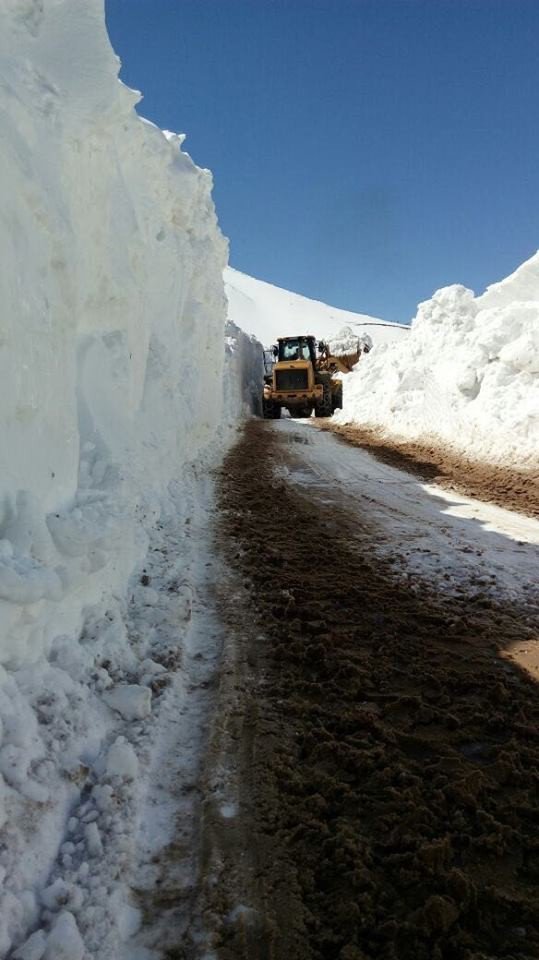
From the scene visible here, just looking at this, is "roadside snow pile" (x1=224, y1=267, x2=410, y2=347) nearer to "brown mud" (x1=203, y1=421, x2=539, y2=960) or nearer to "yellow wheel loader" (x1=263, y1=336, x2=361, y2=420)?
"yellow wheel loader" (x1=263, y1=336, x2=361, y2=420)

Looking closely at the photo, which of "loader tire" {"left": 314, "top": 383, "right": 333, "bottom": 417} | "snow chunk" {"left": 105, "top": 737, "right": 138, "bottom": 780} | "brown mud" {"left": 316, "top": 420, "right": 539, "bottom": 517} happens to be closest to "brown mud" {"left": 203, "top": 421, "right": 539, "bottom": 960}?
"snow chunk" {"left": 105, "top": 737, "right": 138, "bottom": 780}

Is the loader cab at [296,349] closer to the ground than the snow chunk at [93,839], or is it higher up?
higher up

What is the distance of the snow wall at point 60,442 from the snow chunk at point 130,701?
3 centimetres

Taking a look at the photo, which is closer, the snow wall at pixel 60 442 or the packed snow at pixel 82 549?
the packed snow at pixel 82 549

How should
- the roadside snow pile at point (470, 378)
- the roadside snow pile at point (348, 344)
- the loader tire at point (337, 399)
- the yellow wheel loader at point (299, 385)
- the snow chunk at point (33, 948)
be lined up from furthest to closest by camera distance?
1. the roadside snow pile at point (348, 344)
2. the loader tire at point (337, 399)
3. the yellow wheel loader at point (299, 385)
4. the roadside snow pile at point (470, 378)
5. the snow chunk at point (33, 948)

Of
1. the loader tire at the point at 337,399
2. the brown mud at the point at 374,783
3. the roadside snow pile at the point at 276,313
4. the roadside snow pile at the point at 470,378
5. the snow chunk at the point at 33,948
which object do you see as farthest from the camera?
the roadside snow pile at the point at 276,313

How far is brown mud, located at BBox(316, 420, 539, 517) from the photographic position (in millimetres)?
8498

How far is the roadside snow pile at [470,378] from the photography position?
11.9m

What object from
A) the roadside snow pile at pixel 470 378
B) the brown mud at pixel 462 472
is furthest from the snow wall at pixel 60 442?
Answer: the roadside snow pile at pixel 470 378

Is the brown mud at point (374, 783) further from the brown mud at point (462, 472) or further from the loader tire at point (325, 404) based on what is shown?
the loader tire at point (325, 404)

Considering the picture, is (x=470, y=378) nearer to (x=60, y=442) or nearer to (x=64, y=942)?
(x=60, y=442)

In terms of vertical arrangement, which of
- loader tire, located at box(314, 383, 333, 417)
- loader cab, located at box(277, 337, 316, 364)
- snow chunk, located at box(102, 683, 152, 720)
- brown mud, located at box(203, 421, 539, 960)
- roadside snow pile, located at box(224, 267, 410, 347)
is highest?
roadside snow pile, located at box(224, 267, 410, 347)

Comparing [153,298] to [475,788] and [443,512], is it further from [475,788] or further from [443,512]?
[475,788]

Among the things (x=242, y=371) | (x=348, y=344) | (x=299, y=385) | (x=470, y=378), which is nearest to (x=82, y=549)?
(x=470, y=378)
